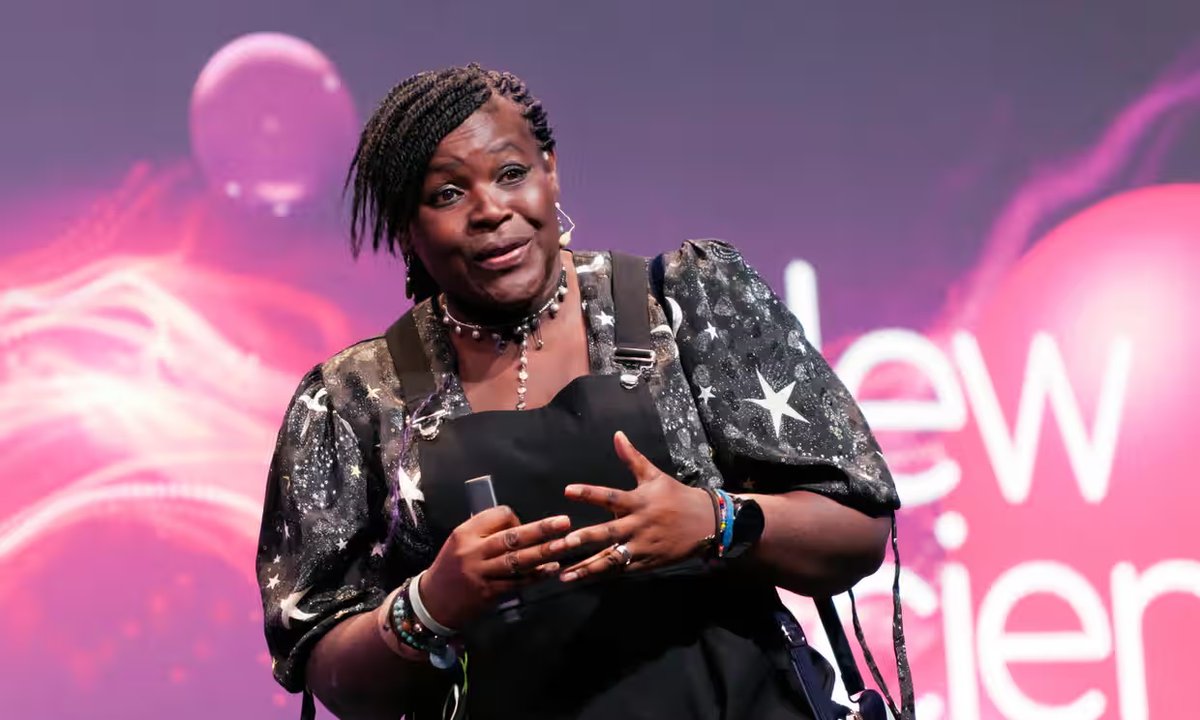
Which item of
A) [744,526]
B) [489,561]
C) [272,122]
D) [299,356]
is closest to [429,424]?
[489,561]

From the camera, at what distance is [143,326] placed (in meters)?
2.33

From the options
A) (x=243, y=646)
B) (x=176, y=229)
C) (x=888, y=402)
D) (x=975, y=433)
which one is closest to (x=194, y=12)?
(x=176, y=229)

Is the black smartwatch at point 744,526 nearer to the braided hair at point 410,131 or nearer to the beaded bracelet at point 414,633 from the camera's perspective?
the beaded bracelet at point 414,633

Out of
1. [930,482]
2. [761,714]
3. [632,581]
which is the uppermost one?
[930,482]

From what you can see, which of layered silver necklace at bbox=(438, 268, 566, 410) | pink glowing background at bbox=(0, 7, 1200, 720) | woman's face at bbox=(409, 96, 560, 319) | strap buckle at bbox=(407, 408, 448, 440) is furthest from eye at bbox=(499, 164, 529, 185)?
pink glowing background at bbox=(0, 7, 1200, 720)

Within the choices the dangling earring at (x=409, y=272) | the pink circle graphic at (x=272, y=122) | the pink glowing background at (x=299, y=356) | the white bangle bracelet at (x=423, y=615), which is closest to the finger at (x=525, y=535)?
the white bangle bracelet at (x=423, y=615)

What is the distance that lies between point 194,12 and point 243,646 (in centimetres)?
107

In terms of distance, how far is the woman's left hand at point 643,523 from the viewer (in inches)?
44.4

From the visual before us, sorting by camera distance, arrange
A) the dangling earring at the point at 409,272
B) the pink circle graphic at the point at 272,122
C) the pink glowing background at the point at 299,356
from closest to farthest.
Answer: the dangling earring at the point at 409,272, the pink glowing background at the point at 299,356, the pink circle graphic at the point at 272,122

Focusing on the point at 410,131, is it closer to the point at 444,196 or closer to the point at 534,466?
the point at 444,196

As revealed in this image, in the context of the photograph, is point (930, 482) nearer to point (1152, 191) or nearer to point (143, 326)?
point (1152, 191)

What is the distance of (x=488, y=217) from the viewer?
52.2 inches

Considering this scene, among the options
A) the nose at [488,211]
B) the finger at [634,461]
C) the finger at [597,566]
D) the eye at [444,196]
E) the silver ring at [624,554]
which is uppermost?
the eye at [444,196]

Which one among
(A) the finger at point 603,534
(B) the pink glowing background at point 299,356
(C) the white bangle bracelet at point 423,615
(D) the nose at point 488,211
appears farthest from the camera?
(B) the pink glowing background at point 299,356
